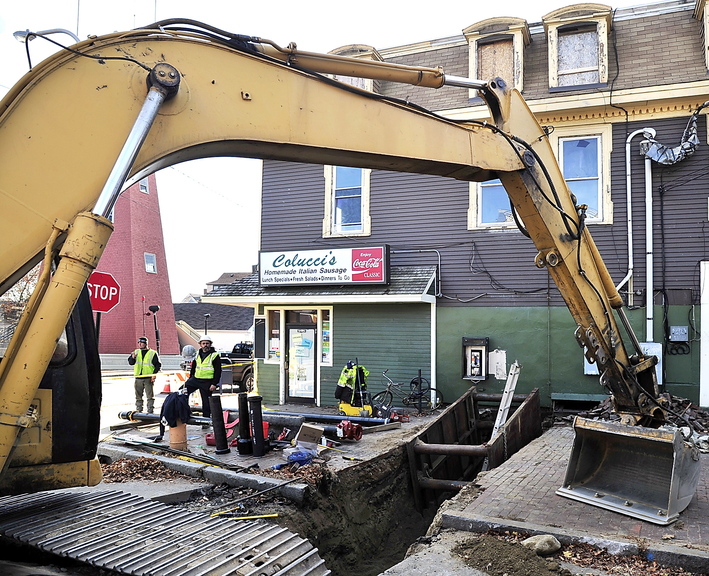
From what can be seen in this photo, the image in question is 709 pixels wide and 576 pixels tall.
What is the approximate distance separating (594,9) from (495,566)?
42.4 ft

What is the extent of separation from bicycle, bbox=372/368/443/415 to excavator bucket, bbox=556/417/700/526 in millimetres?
6986

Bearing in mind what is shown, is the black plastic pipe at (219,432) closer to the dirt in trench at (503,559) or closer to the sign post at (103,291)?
the sign post at (103,291)

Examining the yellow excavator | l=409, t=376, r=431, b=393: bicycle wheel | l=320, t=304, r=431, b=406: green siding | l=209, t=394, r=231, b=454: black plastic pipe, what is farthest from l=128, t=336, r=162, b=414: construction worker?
the yellow excavator

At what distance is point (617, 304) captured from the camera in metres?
6.63

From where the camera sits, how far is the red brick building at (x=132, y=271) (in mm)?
30109

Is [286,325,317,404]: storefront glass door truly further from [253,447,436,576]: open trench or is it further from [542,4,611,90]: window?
[542,4,611,90]: window

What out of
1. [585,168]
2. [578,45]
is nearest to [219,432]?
[585,168]

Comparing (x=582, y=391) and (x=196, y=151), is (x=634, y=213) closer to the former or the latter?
(x=582, y=391)

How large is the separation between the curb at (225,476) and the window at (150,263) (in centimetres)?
2478

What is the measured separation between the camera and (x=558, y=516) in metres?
5.74

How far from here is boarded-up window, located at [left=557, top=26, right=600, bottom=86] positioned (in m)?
13.3

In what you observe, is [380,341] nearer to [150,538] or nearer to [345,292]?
[345,292]

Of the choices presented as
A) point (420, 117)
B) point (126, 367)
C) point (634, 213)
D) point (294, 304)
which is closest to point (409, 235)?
point (294, 304)

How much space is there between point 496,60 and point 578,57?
191cm
